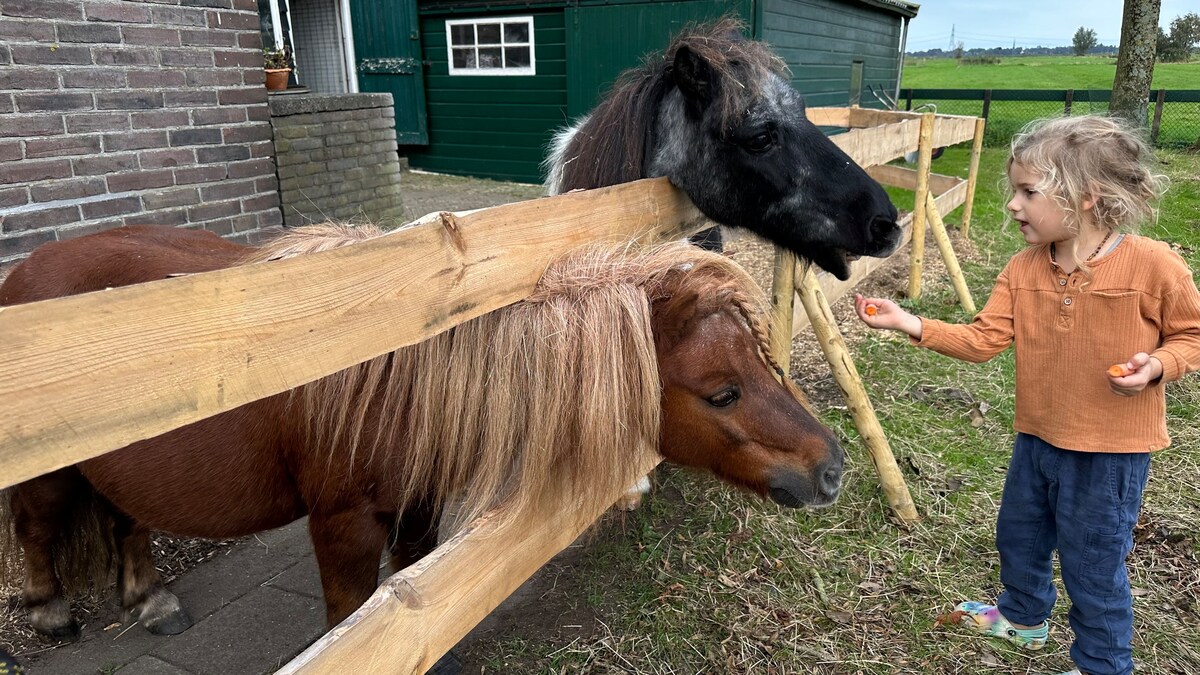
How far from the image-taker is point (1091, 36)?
215 feet

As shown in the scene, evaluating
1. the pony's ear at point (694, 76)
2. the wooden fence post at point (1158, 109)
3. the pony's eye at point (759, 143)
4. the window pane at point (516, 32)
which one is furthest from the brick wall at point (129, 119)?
the wooden fence post at point (1158, 109)

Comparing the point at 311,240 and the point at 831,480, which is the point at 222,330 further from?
the point at 831,480

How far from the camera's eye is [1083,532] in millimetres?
2082

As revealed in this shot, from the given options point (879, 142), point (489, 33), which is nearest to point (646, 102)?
point (879, 142)

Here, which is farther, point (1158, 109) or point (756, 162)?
point (1158, 109)

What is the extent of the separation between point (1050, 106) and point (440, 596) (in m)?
22.7

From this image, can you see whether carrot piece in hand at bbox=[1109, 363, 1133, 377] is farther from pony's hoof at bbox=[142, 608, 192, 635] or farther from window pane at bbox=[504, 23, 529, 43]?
window pane at bbox=[504, 23, 529, 43]

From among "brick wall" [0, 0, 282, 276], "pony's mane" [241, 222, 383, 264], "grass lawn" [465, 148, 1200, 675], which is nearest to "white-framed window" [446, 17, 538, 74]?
"brick wall" [0, 0, 282, 276]

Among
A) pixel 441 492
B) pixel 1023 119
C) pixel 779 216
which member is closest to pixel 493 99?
pixel 779 216

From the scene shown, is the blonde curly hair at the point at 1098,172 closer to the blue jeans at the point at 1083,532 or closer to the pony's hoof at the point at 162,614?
the blue jeans at the point at 1083,532

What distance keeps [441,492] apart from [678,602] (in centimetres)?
125

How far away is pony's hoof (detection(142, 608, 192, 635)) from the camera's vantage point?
2654mm

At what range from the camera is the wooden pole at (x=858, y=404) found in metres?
3.16

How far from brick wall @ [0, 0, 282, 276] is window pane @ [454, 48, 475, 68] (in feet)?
24.4
